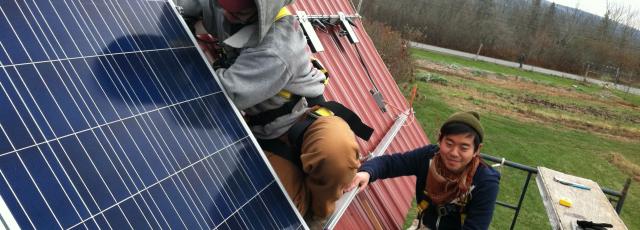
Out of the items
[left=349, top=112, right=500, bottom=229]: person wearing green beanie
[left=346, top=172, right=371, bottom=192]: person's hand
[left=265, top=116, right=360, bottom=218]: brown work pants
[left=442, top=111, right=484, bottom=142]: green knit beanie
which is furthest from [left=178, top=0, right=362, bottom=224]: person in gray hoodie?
[left=442, top=111, right=484, bottom=142]: green knit beanie

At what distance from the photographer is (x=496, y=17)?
65.5m

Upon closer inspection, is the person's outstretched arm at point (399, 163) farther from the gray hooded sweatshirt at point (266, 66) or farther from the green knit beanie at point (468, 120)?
the gray hooded sweatshirt at point (266, 66)

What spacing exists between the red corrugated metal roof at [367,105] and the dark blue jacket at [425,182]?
25.7 inches

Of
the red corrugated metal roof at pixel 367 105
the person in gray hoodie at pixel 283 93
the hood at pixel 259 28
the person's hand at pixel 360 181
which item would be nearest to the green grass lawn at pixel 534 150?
the red corrugated metal roof at pixel 367 105

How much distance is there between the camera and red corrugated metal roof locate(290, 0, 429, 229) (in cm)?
620

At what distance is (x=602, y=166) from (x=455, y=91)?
35.4 ft

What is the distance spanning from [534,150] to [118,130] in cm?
1977

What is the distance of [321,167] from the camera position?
371 cm

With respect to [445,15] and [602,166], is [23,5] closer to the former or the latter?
[602,166]

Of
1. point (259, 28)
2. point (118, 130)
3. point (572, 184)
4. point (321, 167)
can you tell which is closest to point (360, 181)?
point (321, 167)

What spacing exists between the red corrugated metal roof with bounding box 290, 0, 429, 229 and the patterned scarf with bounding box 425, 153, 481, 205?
2.99 feet

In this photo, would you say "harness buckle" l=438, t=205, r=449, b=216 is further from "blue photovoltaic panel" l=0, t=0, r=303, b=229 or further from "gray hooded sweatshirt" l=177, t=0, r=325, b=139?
"blue photovoltaic panel" l=0, t=0, r=303, b=229

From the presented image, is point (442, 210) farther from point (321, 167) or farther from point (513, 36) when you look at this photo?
point (513, 36)

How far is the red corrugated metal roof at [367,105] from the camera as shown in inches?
244
